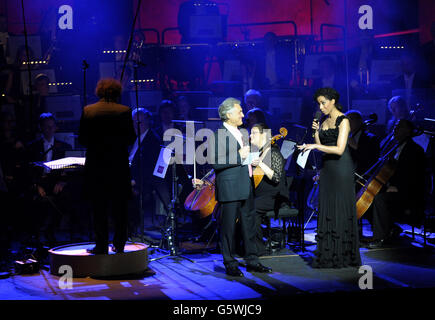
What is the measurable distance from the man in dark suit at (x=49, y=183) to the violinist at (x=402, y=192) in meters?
4.08

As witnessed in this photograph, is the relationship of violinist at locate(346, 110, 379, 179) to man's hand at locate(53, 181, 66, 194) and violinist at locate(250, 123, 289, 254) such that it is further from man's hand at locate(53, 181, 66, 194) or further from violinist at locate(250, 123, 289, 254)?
man's hand at locate(53, 181, 66, 194)

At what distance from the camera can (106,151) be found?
5.22m

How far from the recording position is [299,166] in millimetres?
6730

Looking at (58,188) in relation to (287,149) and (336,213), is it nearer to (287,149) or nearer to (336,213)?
(287,149)

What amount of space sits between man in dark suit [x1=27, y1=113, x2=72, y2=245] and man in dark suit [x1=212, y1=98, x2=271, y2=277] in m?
2.87

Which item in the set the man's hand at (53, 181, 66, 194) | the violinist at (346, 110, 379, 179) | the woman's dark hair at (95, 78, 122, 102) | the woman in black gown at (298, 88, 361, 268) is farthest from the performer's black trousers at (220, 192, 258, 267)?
the man's hand at (53, 181, 66, 194)

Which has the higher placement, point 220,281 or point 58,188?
point 58,188

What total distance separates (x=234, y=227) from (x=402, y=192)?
2.57 meters

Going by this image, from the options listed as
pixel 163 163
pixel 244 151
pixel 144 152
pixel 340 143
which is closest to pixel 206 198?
pixel 163 163

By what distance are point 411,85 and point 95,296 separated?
6.77 metres

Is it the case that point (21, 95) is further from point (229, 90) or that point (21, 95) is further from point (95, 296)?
point (95, 296)

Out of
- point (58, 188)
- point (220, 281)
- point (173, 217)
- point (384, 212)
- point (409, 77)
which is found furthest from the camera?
point (409, 77)

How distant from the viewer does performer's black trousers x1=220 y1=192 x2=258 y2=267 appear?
5.30 meters

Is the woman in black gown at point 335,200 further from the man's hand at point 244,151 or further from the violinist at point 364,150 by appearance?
the violinist at point 364,150
